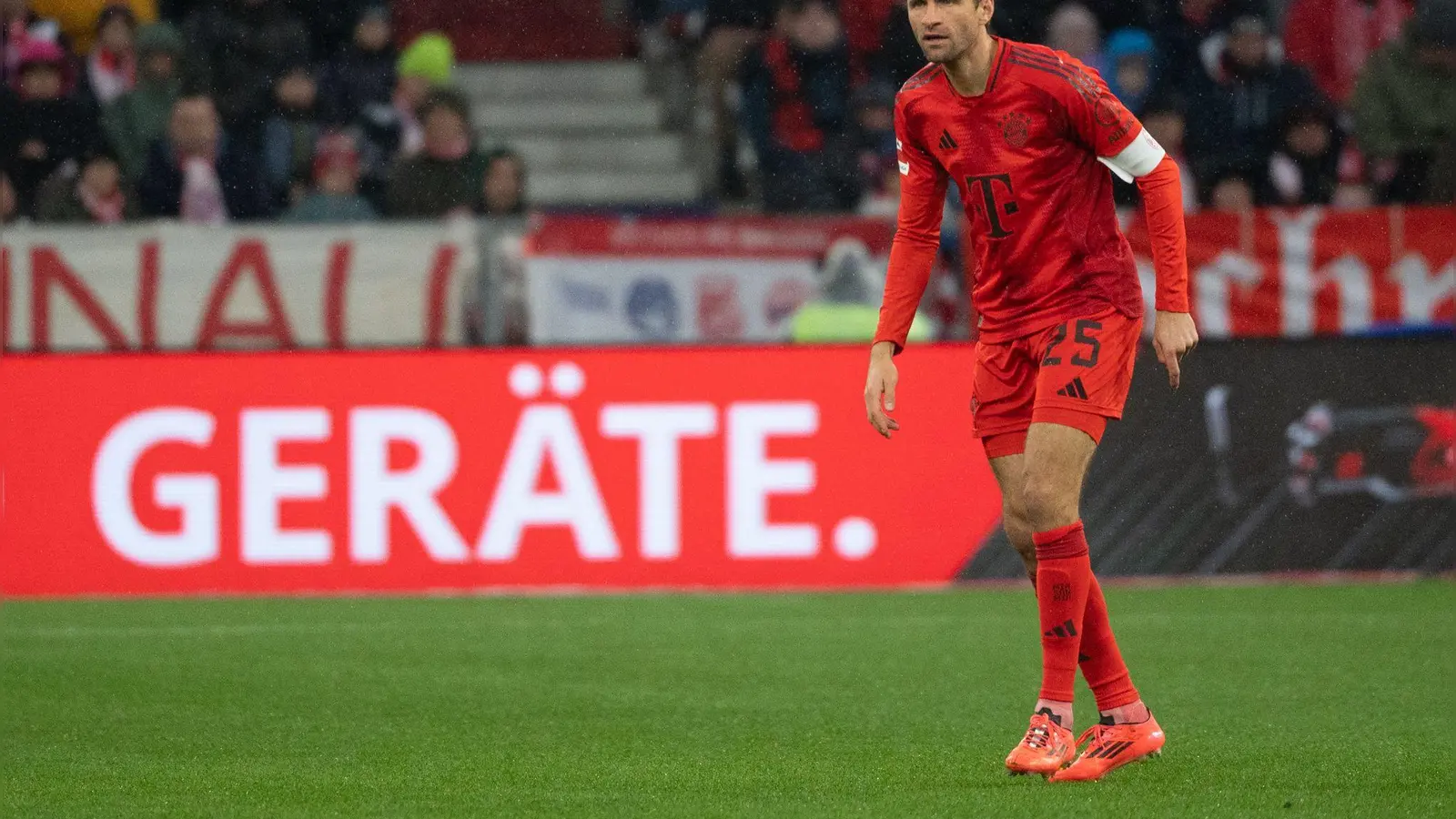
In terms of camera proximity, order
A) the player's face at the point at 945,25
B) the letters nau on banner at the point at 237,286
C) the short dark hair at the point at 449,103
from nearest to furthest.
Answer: the player's face at the point at 945,25
the letters nau on banner at the point at 237,286
the short dark hair at the point at 449,103

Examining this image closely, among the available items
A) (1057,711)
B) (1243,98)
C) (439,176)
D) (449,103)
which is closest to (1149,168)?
(1057,711)

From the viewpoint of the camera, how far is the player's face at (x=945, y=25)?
4918mm

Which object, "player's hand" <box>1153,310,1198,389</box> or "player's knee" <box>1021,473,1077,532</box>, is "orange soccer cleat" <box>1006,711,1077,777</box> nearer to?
"player's knee" <box>1021,473,1077,532</box>

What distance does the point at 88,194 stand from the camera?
36.9ft

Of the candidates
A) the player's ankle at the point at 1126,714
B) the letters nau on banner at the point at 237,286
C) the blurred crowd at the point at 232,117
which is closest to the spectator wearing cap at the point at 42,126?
the blurred crowd at the point at 232,117

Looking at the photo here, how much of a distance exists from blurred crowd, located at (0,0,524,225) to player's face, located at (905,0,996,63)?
21.2 ft

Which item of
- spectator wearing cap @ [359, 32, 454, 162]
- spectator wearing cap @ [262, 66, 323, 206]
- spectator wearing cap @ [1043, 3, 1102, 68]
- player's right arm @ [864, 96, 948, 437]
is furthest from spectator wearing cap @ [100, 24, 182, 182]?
player's right arm @ [864, 96, 948, 437]

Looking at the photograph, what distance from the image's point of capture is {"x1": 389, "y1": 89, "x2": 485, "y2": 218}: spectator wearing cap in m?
11.8

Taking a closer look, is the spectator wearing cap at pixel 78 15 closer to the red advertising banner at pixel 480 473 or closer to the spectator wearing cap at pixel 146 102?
the spectator wearing cap at pixel 146 102

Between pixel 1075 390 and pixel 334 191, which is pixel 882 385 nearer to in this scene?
pixel 1075 390

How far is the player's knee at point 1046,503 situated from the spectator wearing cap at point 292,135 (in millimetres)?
7682

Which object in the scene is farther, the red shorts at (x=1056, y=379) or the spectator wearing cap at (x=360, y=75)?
the spectator wearing cap at (x=360, y=75)

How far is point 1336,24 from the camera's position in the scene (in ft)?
46.4

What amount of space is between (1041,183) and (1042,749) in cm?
129
